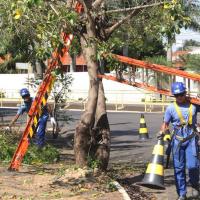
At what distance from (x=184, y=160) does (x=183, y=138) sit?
339mm

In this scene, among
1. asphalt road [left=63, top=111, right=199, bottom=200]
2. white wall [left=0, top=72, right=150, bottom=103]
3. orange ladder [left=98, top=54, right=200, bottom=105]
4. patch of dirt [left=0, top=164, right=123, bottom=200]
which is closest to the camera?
patch of dirt [left=0, top=164, right=123, bottom=200]

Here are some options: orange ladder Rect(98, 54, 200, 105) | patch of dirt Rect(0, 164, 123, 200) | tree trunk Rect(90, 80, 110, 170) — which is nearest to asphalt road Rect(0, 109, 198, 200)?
tree trunk Rect(90, 80, 110, 170)

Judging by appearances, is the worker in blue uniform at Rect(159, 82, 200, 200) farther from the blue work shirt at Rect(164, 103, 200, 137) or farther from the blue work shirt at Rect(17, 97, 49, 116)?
the blue work shirt at Rect(17, 97, 49, 116)

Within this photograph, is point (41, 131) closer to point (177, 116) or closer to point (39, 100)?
point (39, 100)

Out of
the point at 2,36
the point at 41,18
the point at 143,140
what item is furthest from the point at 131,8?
the point at 143,140

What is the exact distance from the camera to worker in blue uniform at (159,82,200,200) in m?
8.74

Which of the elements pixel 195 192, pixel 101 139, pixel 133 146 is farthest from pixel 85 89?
pixel 195 192

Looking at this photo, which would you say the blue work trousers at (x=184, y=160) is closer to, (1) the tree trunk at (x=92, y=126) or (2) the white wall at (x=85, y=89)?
(1) the tree trunk at (x=92, y=126)

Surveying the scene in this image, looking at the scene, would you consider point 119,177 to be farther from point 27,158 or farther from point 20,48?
point 20,48

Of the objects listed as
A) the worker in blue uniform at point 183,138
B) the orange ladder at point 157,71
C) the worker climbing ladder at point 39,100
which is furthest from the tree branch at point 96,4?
the worker in blue uniform at point 183,138

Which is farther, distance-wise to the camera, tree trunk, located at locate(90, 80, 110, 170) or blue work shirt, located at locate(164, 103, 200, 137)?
tree trunk, located at locate(90, 80, 110, 170)

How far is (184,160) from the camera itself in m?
8.86

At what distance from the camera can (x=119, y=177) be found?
35.8 feet

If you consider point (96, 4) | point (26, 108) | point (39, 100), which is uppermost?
point (96, 4)
